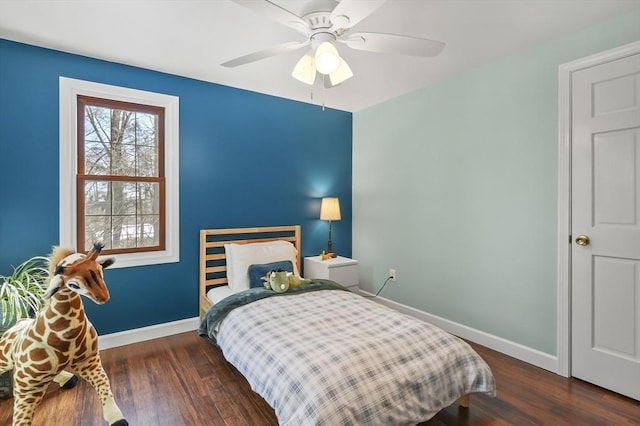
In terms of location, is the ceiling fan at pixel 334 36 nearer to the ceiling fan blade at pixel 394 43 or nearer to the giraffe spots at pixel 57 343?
the ceiling fan blade at pixel 394 43

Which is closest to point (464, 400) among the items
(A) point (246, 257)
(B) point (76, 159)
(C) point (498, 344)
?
(C) point (498, 344)

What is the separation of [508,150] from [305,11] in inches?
78.1

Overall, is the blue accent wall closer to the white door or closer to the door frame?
the door frame

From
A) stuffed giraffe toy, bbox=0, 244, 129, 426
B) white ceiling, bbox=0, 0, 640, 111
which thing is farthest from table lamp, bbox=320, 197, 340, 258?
stuffed giraffe toy, bbox=0, 244, 129, 426

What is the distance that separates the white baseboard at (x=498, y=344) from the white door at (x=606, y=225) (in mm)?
172

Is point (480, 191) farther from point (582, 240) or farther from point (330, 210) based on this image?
point (330, 210)

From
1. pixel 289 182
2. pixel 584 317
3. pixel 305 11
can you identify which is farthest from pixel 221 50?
pixel 584 317

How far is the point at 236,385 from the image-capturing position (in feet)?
7.51

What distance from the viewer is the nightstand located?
3594mm

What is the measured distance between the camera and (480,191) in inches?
116

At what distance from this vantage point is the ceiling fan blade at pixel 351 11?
4.84 feet

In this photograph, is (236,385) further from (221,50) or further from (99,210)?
(221,50)

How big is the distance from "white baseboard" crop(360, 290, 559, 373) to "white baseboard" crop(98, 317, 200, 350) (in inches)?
91.0

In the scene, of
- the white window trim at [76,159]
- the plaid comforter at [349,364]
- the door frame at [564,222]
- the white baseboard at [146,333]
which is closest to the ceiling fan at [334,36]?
the door frame at [564,222]
